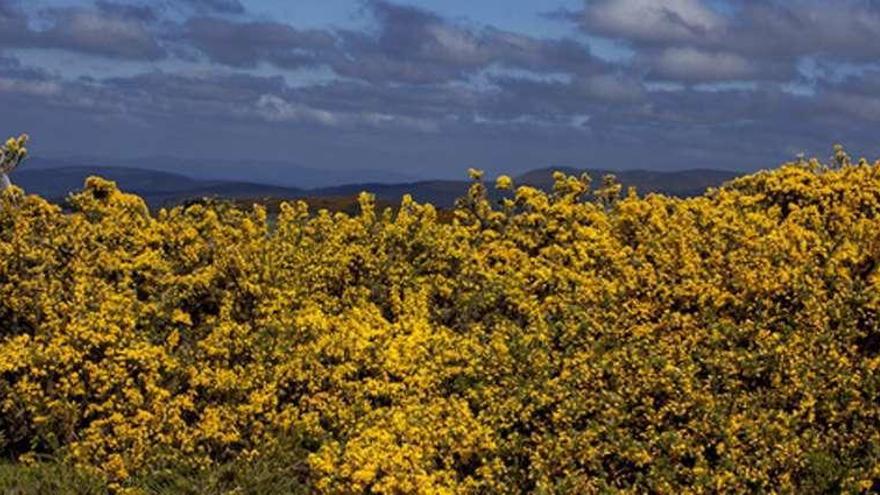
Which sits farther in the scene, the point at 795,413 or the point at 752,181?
the point at 752,181

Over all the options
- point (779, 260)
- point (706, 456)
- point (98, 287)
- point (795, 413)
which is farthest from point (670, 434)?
point (98, 287)

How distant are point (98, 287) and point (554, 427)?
22.2 feet

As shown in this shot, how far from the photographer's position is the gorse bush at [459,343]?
10570 mm

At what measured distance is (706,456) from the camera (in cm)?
1061

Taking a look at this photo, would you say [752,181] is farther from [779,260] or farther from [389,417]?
[389,417]

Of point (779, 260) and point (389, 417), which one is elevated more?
point (779, 260)

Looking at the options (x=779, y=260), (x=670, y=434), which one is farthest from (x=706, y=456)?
(x=779, y=260)

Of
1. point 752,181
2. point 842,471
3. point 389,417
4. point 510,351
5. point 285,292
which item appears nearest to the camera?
point 842,471

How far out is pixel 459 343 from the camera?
12898 millimetres

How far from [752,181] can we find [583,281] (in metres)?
4.84

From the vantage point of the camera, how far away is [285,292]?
14125 mm

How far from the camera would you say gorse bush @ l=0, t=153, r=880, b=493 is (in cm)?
1057

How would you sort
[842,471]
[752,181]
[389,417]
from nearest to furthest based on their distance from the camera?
[842,471] < [389,417] < [752,181]

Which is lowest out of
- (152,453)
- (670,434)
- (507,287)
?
(152,453)
